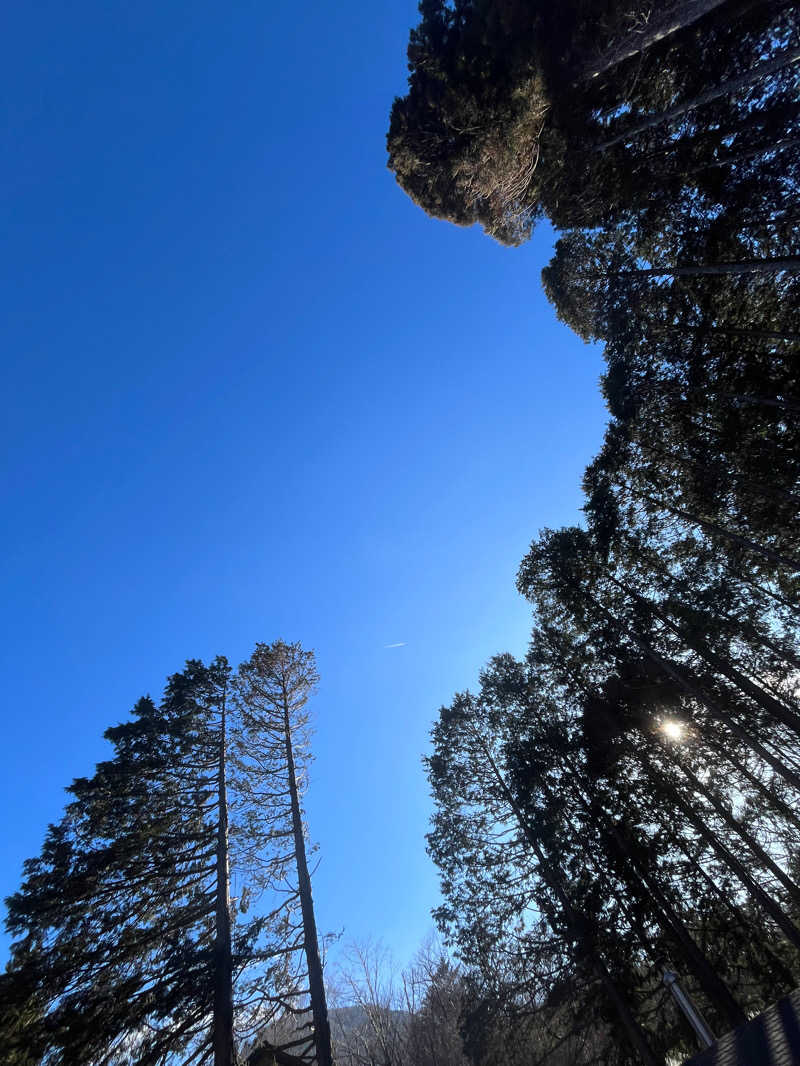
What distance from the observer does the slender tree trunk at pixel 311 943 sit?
7.62 metres

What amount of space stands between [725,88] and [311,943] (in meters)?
17.8

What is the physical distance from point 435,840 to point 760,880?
9.40 m

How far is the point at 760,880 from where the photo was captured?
10594 mm

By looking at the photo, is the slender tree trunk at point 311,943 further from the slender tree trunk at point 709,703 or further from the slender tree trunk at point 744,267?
the slender tree trunk at point 744,267

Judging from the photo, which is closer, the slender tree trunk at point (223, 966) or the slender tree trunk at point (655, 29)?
the slender tree trunk at point (655, 29)

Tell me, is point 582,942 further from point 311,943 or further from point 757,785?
point 311,943

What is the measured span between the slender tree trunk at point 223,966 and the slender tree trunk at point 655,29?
18.9m

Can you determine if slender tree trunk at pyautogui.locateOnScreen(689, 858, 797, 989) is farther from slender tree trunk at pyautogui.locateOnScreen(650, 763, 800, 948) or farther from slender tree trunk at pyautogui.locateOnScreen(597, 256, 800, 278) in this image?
slender tree trunk at pyautogui.locateOnScreen(597, 256, 800, 278)

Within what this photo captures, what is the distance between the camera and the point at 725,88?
6.67 m

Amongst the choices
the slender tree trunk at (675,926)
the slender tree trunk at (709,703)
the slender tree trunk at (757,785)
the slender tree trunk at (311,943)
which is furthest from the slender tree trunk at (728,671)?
the slender tree trunk at (311,943)

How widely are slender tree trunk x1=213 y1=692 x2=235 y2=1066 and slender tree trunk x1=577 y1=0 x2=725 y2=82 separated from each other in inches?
744

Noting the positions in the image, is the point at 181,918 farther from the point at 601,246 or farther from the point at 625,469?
the point at 601,246

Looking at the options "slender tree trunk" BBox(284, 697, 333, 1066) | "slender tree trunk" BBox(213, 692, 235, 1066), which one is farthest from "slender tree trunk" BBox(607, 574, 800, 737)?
"slender tree trunk" BBox(213, 692, 235, 1066)

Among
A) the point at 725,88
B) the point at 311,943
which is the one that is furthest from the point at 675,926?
the point at 725,88
